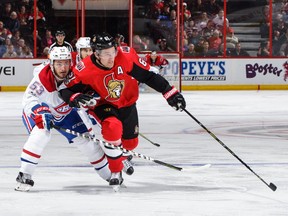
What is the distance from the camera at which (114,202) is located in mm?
5164

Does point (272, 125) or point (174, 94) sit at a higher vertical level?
point (174, 94)

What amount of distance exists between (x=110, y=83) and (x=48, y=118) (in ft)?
1.38

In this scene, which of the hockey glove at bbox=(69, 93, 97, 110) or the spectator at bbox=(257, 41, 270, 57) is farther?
the spectator at bbox=(257, 41, 270, 57)

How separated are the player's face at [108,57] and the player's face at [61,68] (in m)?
0.25

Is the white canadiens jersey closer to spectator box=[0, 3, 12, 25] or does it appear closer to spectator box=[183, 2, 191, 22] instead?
spectator box=[0, 3, 12, 25]

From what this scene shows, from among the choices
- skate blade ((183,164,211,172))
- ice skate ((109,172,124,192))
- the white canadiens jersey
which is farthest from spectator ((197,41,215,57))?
ice skate ((109,172,124,192))

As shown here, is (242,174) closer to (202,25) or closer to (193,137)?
(193,137)

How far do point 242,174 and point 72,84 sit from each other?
1.42m

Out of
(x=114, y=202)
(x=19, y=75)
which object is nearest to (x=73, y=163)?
(x=114, y=202)

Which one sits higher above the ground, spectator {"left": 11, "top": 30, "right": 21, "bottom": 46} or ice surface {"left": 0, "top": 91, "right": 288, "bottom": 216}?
spectator {"left": 11, "top": 30, "right": 21, "bottom": 46}

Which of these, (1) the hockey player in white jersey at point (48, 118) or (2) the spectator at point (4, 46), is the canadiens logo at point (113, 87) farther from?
(2) the spectator at point (4, 46)

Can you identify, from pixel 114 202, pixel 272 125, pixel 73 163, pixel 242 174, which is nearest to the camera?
pixel 114 202

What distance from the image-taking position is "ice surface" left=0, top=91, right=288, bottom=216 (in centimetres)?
498

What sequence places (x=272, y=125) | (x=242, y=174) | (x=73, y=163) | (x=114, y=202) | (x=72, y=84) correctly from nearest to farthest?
(x=114, y=202) → (x=72, y=84) → (x=242, y=174) → (x=73, y=163) → (x=272, y=125)
